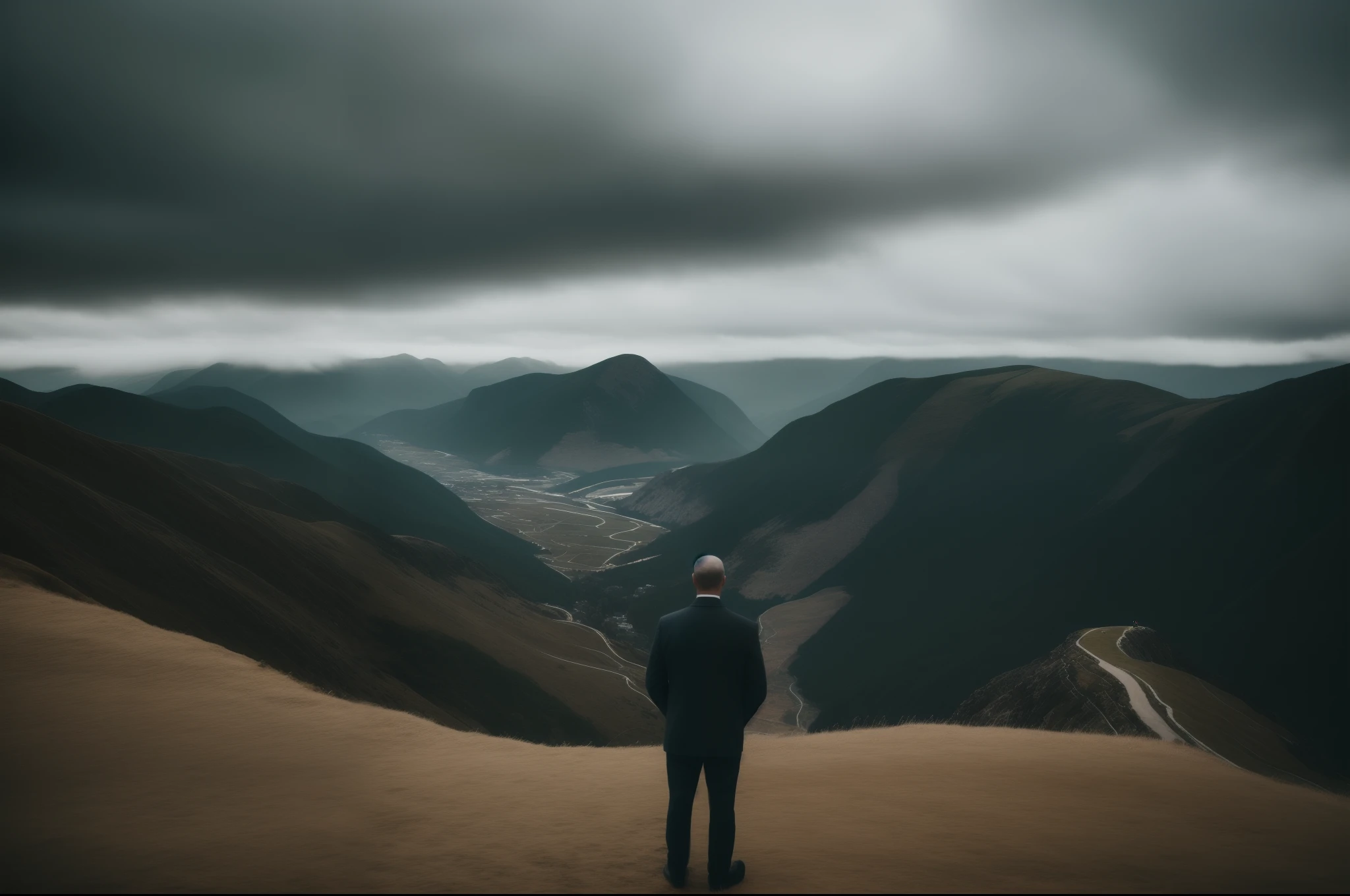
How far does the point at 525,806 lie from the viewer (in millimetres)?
12375

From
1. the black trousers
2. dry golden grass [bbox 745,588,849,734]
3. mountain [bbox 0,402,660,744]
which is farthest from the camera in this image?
dry golden grass [bbox 745,588,849,734]

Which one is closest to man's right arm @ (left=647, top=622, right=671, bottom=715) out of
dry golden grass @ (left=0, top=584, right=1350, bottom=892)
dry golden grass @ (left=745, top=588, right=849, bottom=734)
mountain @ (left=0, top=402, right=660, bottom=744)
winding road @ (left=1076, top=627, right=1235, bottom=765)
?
dry golden grass @ (left=0, top=584, right=1350, bottom=892)

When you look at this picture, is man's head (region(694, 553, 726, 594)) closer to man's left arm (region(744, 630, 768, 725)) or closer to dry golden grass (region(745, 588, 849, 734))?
man's left arm (region(744, 630, 768, 725))

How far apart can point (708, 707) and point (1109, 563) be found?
151931 millimetres

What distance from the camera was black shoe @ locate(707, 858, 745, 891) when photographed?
29.5 feet

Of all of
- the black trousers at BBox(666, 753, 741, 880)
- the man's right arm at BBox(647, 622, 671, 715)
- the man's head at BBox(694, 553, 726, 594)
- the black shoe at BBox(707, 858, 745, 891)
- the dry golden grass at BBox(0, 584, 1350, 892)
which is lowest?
the dry golden grass at BBox(0, 584, 1350, 892)

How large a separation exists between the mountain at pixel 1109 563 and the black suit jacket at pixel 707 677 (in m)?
90.9

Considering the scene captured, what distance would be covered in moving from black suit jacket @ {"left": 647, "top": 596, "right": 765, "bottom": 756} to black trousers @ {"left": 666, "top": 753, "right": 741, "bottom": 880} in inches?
7.2

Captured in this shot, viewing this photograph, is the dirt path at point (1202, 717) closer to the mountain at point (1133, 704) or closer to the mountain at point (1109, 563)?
the mountain at point (1133, 704)

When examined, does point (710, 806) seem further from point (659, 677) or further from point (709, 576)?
point (709, 576)

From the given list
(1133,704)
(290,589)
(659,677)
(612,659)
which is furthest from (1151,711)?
(612,659)

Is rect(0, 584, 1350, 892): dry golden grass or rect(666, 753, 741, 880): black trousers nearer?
rect(666, 753, 741, 880): black trousers

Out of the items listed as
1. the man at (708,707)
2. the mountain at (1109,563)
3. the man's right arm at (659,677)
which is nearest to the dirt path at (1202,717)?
the mountain at (1109,563)

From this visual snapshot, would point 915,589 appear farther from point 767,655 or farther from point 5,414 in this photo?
point 5,414
